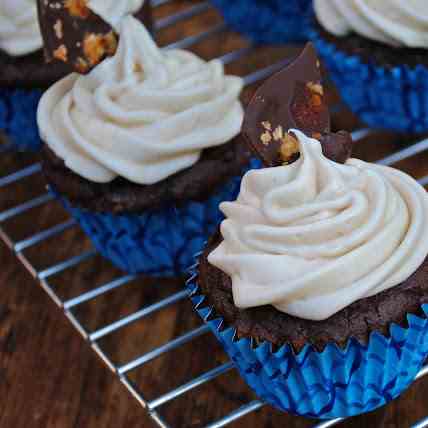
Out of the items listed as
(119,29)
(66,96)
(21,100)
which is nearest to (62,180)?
(66,96)

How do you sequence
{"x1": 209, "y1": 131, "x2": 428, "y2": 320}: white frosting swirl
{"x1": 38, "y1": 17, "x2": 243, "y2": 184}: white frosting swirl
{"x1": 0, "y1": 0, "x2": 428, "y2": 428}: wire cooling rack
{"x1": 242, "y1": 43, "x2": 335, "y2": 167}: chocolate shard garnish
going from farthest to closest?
{"x1": 38, "y1": 17, "x2": 243, "y2": 184}: white frosting swirl
{"x1": 0, "y1": 0, "x2": 428, "y2": 428}: wire cooling rack
{"x1": 242, "y1": 43, "x2": 335, "y2": 167}: chocolate shard garnish
{"x1": 209, "y1": 131, "x2": 428, "y2": 320}: white frosting swirl

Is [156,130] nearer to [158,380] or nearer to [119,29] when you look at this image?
[119,29]

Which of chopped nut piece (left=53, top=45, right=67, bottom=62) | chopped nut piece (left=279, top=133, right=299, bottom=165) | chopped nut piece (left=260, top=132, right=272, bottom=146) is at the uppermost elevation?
chopped nut piece (left=53, top=45, right=67, bottom=62)

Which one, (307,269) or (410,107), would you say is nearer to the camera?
(307,269)

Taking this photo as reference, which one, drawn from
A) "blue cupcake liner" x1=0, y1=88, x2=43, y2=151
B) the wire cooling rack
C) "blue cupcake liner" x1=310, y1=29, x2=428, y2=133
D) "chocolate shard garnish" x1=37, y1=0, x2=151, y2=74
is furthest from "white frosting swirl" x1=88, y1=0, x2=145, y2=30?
"blue cupcake liner" x1=310, y1=29, x2=428, y2=133

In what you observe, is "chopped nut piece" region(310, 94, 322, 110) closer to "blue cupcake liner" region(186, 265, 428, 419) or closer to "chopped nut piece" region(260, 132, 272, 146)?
"chopped nut piece" region(260, 132, 272, 146)

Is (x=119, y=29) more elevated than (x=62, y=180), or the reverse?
(x=119, y=29)

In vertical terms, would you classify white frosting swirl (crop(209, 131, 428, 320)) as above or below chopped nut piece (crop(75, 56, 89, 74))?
below
